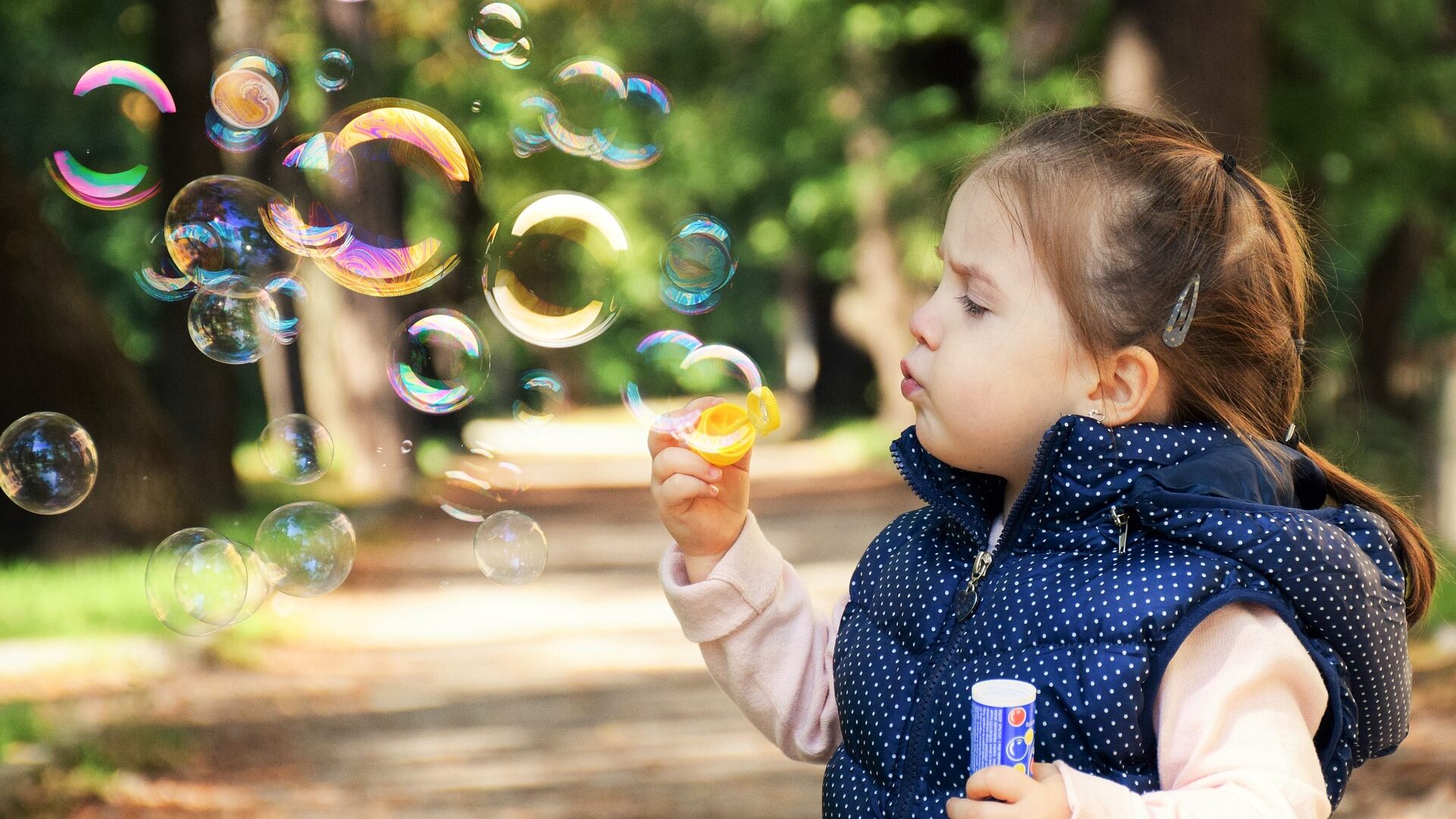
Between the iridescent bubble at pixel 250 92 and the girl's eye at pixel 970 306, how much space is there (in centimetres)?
232

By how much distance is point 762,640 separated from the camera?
2096 mm

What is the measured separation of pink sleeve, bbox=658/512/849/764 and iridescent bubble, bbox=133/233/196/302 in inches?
69.4

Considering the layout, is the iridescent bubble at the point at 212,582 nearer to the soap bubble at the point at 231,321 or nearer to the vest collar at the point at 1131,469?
the soap bubble at the point at 231,321

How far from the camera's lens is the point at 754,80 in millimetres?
17906

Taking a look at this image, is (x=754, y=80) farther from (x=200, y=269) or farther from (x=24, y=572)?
(x=200, y=269)

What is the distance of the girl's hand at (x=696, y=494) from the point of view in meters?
2.00

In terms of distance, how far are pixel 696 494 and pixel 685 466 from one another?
0.15ft

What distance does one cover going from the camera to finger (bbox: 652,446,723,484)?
2.00 metres

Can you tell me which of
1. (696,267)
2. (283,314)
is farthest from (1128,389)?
(283,314)

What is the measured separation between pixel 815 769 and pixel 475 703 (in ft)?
6.14

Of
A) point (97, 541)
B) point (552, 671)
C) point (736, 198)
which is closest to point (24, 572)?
point (97, 541)

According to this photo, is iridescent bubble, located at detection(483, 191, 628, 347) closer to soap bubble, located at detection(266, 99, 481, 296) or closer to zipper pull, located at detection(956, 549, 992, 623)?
soap bubble, located at detection(266, 99, 481, 296)

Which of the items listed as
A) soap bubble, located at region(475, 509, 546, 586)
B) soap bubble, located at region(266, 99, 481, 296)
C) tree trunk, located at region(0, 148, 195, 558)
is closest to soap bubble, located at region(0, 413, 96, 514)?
soap bubble, located at region(266, 99, 481, 296)

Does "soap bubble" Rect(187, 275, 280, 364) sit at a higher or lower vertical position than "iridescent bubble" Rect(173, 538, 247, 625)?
higher
